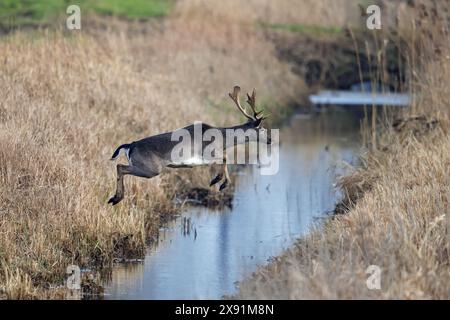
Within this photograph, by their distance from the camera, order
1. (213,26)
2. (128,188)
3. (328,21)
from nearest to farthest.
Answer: (128,188) → (213,26) → (328,21)

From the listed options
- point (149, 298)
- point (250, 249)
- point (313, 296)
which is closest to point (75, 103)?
point (250, 249)

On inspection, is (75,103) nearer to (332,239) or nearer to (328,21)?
(332,239)

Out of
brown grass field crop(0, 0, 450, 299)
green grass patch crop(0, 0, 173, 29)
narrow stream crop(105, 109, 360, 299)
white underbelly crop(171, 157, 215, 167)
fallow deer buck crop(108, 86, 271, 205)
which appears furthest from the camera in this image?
green grass patch crop(0, 0, 173, 29)

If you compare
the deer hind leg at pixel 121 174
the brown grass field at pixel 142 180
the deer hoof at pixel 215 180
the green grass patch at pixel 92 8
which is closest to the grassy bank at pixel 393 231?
the brown grass field at pixel 142 180

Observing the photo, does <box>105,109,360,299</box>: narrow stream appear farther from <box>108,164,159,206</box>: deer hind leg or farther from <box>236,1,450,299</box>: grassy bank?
<box>108,164,159,206</box>: deer hind leg

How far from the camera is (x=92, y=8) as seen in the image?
90.4 ft

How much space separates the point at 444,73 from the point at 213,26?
34.4 feet

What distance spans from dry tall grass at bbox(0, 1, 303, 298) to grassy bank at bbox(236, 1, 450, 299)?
6.71ft

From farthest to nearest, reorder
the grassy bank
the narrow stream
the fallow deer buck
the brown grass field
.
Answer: the fallow deer buck < the narrow stream < the brown grass field < the grassy bank

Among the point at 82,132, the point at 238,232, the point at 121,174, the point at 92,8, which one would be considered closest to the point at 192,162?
the point at 121,174

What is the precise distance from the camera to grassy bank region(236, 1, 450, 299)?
23.6 ft

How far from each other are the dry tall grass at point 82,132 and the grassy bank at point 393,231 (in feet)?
6.71

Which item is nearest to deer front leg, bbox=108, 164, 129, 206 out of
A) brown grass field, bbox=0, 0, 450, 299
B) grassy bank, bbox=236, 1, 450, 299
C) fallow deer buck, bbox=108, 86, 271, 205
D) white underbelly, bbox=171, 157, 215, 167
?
fallow deer buck, bbox=108, 86, 271, 205
